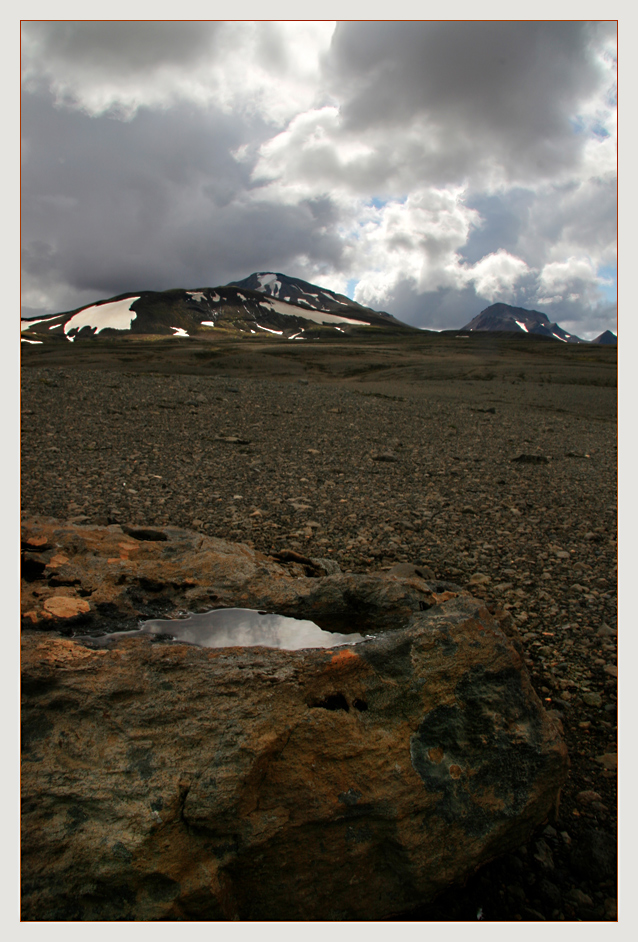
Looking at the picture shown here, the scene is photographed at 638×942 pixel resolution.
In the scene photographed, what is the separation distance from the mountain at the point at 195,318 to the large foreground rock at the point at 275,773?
317 ft

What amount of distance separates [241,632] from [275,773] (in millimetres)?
1157

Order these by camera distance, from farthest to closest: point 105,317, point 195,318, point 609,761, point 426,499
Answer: point 195,318 < point 105,317 < point 426,499 < point 609,761

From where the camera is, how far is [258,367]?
28234 mm

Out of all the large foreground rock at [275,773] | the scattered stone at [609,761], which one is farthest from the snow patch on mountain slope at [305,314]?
the large foreground rock at [275,773]

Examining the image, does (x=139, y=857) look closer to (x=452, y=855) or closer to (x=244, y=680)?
(x=244, y=680)

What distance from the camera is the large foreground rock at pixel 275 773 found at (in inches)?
74.3

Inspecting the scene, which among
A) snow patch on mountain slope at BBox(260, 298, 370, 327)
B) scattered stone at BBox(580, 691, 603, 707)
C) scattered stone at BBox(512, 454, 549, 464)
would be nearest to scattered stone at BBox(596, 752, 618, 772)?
scattered stone at BBox(580, 691, 603, 707)

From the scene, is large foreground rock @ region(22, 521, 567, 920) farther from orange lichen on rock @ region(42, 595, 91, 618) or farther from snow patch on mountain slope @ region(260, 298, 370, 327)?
snow patch on mountain slope @ region(260, 298, 370, 327)

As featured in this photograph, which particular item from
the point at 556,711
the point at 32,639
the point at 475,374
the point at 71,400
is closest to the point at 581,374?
the point at 475,374

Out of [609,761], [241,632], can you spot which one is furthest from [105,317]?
[609,761]

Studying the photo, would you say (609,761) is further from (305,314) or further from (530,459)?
(305,314)

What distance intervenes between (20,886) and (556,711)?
10.00 feet

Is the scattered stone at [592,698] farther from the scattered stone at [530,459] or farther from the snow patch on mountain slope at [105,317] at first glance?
the snow patch on mountain slope at [105,317]

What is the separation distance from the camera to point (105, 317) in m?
117
